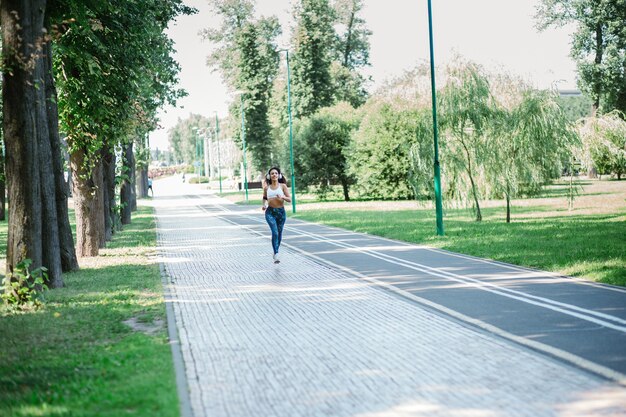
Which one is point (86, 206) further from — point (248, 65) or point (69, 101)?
point (248, 65)

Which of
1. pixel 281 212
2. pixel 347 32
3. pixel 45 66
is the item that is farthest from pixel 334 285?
pixel 347 32

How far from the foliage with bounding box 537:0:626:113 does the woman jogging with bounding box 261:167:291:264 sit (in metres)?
44.4

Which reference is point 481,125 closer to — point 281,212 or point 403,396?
point 281,212

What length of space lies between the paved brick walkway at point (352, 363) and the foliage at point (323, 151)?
38.4m

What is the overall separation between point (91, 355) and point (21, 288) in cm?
389

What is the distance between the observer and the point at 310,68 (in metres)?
61.6

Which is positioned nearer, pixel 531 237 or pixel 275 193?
pixel 275 193

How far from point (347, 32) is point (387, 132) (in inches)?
1055

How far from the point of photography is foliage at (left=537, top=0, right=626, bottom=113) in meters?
52.5

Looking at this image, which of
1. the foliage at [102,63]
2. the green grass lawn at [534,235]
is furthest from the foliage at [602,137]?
the foliage at [102,63]

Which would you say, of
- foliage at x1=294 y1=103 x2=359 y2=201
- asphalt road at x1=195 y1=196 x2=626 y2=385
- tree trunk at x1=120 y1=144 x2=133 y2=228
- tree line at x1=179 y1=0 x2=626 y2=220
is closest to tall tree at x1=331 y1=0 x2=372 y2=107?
tree line at x1=179 y1=0 x2=626 y2=220

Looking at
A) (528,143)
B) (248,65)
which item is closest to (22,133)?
(528,143)

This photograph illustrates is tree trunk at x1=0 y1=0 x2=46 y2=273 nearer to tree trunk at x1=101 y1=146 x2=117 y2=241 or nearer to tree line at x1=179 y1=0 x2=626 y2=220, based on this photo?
tree trunk at x1=101 y1=146 x2=117 y2=241

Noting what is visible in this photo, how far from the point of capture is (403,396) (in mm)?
5828
